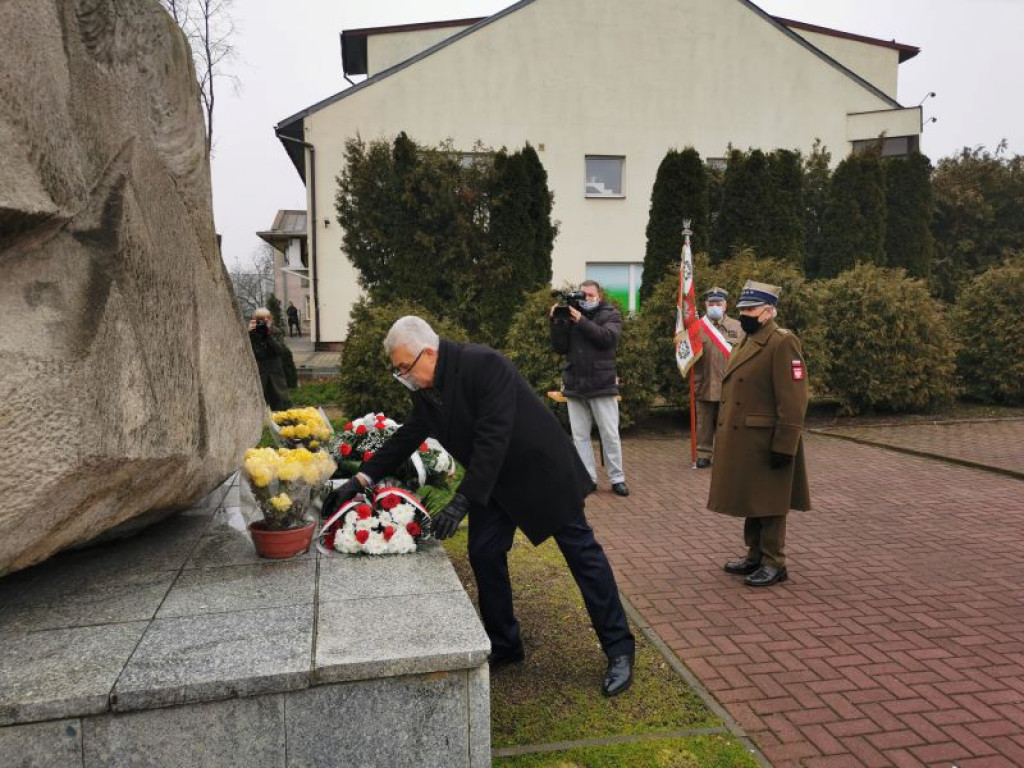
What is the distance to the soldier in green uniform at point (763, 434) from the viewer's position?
15.3 feet

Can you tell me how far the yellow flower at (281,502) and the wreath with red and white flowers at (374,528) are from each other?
0.78 ft

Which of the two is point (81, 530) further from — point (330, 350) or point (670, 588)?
point (330, 350)

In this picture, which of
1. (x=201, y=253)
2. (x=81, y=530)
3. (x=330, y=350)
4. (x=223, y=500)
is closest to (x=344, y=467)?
(x=223, y=500)

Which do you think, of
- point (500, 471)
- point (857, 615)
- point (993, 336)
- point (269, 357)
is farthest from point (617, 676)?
point (993, 336)

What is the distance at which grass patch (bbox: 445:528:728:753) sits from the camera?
10.6 feet

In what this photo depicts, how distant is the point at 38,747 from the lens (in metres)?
2.44

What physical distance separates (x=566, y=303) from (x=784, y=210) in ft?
38.2

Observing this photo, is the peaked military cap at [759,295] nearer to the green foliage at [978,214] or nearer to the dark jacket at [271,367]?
the dark jacket at [271,367]

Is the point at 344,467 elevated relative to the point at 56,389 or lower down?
lower down

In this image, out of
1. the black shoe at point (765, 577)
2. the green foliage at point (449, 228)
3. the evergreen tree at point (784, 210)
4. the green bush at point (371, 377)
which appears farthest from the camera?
the evergreen tree at point (784, 210)

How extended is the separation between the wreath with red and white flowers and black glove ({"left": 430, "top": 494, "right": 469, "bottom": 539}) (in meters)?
0.63

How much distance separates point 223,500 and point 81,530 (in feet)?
7.43

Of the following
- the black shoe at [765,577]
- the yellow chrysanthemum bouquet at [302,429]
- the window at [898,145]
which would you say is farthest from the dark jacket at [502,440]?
the window at [898,145]

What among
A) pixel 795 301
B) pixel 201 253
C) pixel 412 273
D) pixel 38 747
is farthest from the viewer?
pixel 412 273
